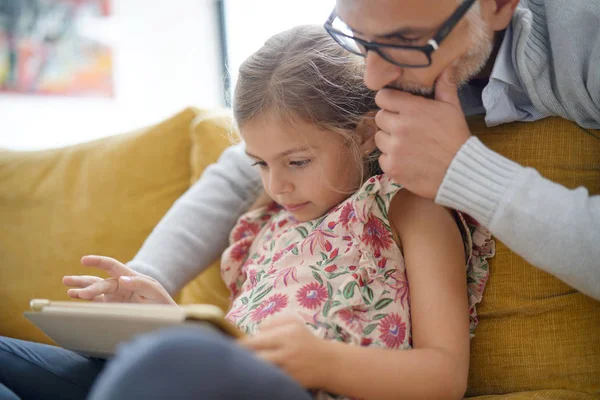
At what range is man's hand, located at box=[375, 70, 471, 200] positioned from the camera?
0.88m

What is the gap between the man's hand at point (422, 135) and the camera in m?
0.88

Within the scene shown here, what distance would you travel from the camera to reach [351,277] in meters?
0.97

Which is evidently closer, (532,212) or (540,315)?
(532,212)

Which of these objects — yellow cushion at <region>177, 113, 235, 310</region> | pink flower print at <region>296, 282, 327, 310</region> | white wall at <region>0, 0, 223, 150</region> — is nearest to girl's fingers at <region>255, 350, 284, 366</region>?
pink flower print at <region>296, 282, 327, 310</region>

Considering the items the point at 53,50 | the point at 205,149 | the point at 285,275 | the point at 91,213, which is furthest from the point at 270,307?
the point at 53,50

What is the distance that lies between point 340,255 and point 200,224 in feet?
1.48

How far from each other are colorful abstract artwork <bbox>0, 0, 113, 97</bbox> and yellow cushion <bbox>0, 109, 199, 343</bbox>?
5.81ft

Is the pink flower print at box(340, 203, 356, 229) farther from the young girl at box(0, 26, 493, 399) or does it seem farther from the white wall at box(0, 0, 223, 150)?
the white wall at box(0, 0, 223, 150)

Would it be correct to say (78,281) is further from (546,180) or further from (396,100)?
(546,180)

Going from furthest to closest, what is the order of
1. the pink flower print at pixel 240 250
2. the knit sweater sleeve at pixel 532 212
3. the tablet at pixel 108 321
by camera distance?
the pink flower print at pixel 240 250
the knit sweater sleeve at pixel 532 212
the tablet at pixel 108 321

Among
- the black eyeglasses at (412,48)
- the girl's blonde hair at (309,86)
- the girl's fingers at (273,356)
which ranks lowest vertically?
the girl's fingers at (273,356)

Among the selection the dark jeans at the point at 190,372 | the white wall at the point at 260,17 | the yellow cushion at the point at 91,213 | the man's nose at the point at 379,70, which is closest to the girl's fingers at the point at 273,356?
the dark jeans at the point at 190,372

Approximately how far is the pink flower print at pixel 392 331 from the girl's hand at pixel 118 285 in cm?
41

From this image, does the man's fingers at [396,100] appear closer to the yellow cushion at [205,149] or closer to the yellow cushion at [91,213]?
the yellow cushion at [205,149]
